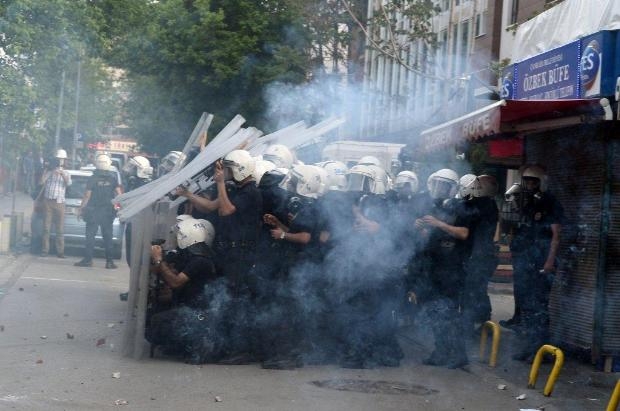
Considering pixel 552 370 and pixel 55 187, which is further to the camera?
pixel 55 187

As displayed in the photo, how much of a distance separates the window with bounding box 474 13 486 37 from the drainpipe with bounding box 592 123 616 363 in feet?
63.7

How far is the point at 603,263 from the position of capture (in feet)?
29.8

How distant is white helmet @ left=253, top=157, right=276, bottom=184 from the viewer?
9500 millimetres

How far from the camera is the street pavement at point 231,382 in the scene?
7234mm

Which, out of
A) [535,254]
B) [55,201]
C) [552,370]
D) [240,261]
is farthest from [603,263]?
[55,201]

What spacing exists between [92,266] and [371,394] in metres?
10.0

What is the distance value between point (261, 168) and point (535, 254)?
2.75 meters

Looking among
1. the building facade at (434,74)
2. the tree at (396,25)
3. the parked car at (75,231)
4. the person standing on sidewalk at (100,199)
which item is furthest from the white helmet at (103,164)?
the building facade at (434,74)

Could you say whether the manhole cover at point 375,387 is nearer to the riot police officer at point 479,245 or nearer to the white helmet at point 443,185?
the riot police officer at point 479,245

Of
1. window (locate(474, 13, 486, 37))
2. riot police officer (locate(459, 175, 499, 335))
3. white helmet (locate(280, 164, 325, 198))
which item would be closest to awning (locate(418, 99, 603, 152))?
riot police officer (locate(459, 175, 499, 335))

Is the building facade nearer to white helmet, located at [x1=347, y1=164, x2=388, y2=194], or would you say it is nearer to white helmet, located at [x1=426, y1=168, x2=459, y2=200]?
white helmet, located at [x1=426, y1=168, x2=459, y2=200]

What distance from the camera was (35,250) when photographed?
18594mm

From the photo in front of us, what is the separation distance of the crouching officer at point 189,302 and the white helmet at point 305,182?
91 cm

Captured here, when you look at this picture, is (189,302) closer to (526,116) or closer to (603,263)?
(526,116)
